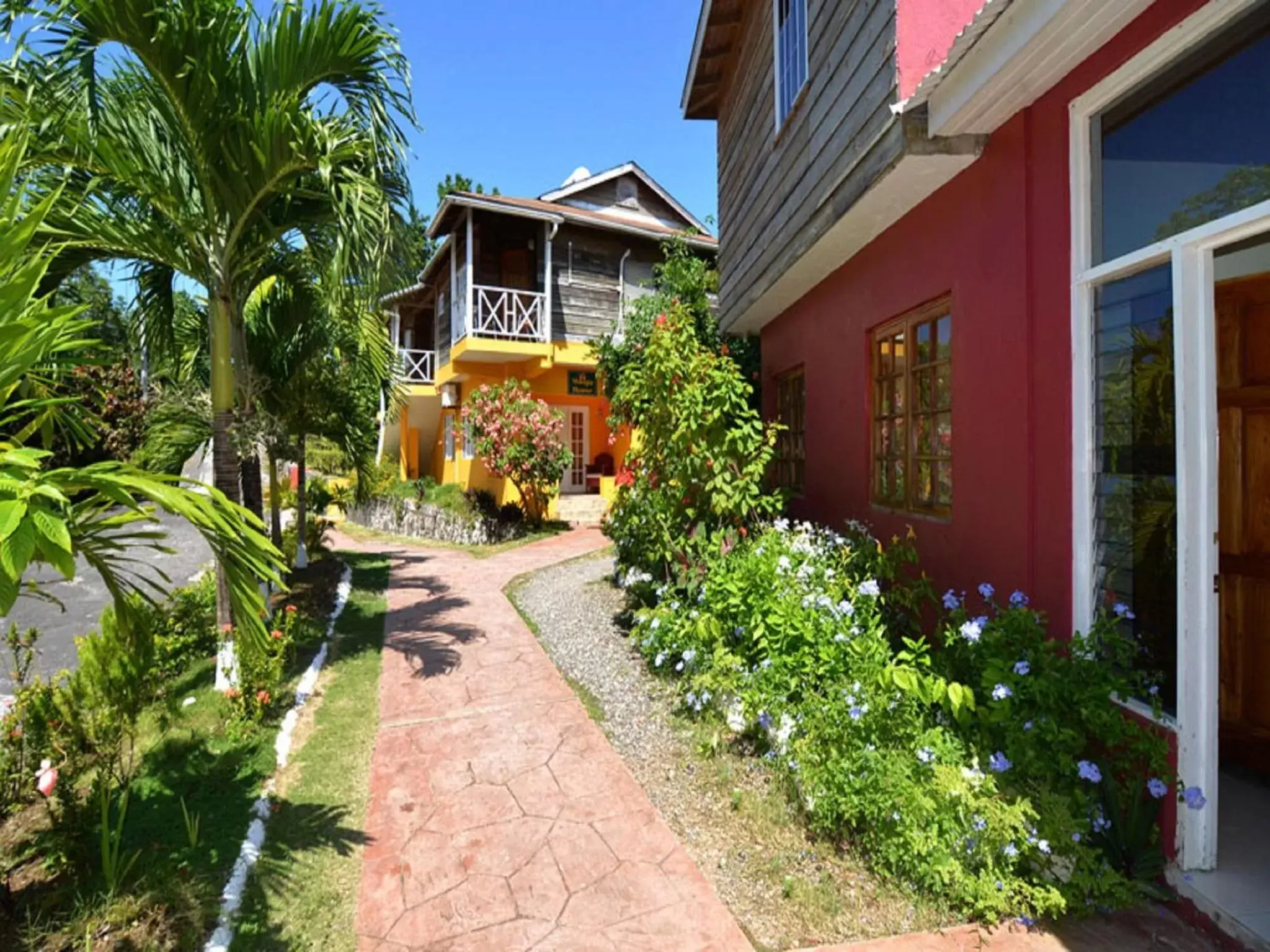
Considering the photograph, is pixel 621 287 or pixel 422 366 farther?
pixel 422 366

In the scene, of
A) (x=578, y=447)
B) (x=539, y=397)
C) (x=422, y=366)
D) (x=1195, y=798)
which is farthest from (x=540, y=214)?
(x=1195, y=798)

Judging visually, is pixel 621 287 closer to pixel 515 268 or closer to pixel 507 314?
pixel 515 268

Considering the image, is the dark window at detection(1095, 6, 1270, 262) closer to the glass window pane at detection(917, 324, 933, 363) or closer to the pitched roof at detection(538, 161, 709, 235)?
the glass window pane at detection(917, 324, 933, 363)

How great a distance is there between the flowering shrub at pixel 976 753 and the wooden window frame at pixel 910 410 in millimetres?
1095

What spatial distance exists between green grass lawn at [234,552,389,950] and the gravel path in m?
1.52

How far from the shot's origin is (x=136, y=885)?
8.72 ft

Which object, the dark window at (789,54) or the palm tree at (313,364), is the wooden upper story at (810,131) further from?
the palm tree at (313,364)

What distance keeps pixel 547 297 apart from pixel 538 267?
61.8 inches

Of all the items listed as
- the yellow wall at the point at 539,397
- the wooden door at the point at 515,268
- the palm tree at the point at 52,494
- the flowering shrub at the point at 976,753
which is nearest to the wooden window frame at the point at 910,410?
the flowering shrub at the point at 976,753

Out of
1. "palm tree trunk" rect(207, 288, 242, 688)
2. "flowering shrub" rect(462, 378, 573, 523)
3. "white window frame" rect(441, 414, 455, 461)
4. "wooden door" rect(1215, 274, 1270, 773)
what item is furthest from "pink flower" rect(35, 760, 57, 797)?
"white window frame" rect(441, 414, 455, 461)

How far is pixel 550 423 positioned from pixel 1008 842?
441 inches

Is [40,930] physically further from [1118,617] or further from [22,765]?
[1118,617]

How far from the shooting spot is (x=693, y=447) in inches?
209

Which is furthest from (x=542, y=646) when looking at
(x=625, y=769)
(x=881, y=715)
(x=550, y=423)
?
(x=550, y=423)
